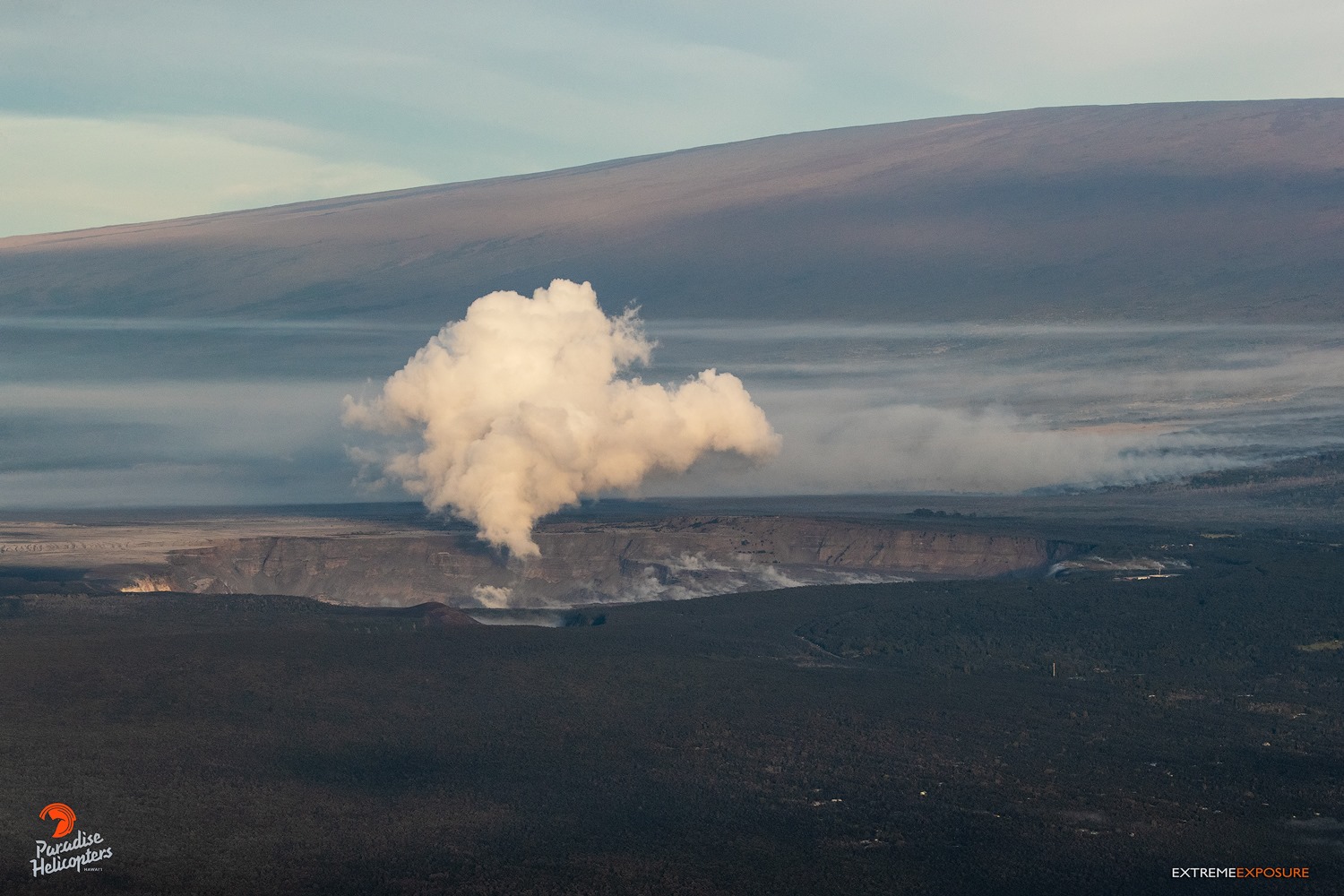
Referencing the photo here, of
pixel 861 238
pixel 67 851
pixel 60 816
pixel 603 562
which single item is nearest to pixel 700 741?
pixel 60 816

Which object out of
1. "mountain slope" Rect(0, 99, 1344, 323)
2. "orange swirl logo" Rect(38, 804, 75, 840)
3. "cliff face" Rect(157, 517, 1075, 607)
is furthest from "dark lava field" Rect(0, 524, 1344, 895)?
Result: "mountain slope" Rect(0, 99, 1344, 323)

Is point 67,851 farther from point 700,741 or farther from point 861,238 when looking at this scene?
point 861,238

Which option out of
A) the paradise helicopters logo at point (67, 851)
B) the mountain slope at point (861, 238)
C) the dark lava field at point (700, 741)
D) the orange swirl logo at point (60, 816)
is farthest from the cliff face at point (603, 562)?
the mountain slope at point (861, 238)

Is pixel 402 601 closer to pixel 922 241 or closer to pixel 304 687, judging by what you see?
pixel 304 687

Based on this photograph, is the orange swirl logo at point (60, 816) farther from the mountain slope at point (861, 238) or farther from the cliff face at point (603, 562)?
the mountain slope at point (861, 238)

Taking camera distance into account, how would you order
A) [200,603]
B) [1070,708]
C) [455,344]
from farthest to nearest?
1. [455,344]
2. [200,603]
3. [1070,708]

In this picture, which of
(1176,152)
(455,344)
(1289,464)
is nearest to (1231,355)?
(1289,464)
